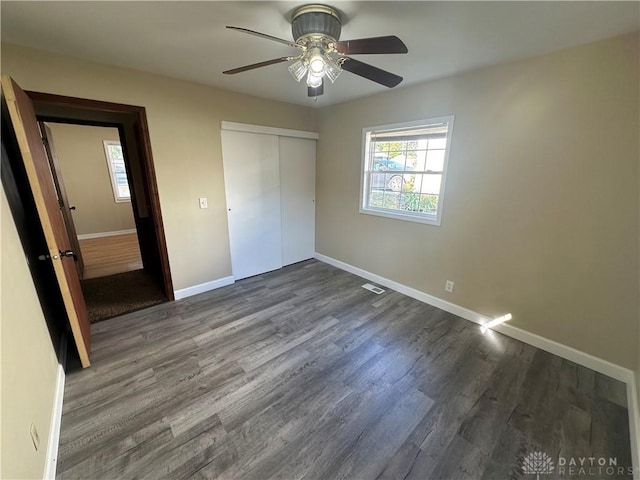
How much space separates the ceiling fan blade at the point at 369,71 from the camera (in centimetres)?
160

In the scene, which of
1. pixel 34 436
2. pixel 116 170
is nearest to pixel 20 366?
pixel 34 436

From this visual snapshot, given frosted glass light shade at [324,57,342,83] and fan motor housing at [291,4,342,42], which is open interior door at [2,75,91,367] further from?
frosted glass light shade at [324,57,342,83]

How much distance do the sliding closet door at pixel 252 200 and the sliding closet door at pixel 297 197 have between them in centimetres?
13

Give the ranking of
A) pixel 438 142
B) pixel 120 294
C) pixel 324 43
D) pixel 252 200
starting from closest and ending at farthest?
pixel 324 43, pixel 438 142, pixel 120 294, pixel 252 200

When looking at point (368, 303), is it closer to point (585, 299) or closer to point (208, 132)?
point (585, 299)

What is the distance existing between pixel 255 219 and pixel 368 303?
189 cm

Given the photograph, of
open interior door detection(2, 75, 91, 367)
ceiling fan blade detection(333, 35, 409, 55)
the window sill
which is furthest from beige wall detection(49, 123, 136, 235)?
ceiling fan blade detection(333, 35, 409, 55)

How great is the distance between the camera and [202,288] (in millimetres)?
3164

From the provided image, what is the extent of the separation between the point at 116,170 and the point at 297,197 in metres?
4.76

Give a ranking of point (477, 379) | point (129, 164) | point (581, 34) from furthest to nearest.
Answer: point (129, 164) → point (477, 379) → point (581, 34)

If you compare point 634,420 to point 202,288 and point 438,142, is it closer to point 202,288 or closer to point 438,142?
point 438,142

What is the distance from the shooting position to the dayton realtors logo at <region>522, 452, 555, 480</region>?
52.5 inches

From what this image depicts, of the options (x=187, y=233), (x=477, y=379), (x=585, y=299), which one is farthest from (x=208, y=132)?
(x=585, y=299)

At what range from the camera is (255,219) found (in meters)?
3.54
